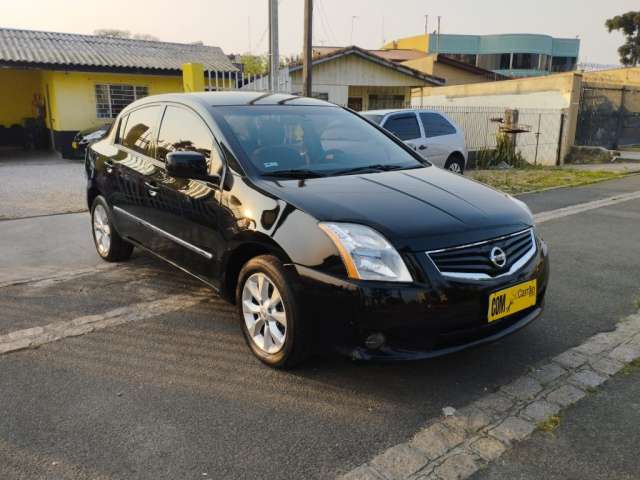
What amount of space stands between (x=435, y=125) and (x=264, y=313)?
7864 mm

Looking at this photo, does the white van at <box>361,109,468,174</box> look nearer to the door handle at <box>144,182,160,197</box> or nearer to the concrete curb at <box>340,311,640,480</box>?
the door handle at <box>144,182,160,197</box>

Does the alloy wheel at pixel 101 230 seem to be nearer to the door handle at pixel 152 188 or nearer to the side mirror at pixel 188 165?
the door handle at pixel 152 188

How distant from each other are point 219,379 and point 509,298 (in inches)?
68.0

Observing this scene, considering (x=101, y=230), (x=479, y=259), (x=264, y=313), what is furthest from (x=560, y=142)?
(x=264, y=313)

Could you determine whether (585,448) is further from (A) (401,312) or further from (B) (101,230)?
(B) (101,230)

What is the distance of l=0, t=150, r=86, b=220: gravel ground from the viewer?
27.1ft

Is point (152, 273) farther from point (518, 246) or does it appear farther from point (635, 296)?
point (635, 296)

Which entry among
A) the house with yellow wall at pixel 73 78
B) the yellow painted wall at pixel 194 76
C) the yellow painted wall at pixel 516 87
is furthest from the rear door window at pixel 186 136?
the yellow painted wall at pixel 516 87

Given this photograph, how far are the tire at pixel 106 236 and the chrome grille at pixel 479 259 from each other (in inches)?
138

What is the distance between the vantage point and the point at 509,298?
9.75ft

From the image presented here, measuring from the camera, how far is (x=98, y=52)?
17.8 meters

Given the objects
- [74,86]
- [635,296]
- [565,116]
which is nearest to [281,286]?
[635,296]

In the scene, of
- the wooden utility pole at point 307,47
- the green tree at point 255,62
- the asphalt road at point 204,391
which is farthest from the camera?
the green tree at point 255,62

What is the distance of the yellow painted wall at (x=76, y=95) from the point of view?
658 inches
